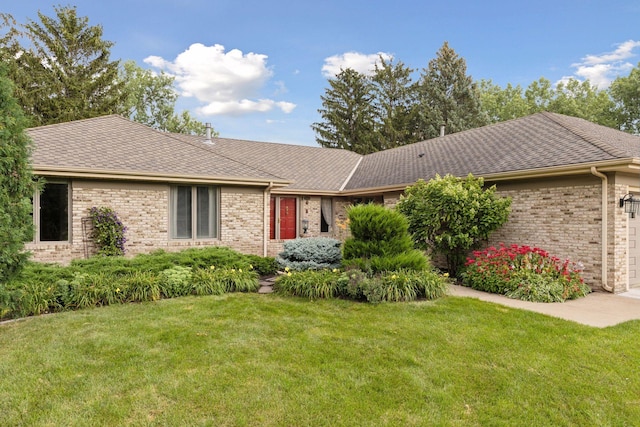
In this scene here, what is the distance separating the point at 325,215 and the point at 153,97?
85.4ft

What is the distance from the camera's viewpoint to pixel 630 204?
7867 mm

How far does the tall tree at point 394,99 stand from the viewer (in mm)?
30469

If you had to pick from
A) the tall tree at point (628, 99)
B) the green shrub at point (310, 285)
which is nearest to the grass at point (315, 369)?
the green shrub at point (310, 285)

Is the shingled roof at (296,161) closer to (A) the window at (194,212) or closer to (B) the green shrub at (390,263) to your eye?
(A) the window at (194,212)

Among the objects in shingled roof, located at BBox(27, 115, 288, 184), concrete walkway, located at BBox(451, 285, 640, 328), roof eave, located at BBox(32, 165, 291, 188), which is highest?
shingled roof, located at BBox(27, 115, 288, 184)

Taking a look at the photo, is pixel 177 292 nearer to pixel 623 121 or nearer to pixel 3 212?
pixel 3 212

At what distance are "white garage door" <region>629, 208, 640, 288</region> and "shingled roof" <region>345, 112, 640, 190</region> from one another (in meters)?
1.58

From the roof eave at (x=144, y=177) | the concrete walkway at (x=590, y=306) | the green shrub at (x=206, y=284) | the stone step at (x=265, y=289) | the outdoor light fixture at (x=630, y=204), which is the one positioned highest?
the roof eave at (x=144, y=177)

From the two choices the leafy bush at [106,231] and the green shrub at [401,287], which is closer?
the green shrub at [401,287]

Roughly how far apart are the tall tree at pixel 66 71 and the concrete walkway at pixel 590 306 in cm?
2482

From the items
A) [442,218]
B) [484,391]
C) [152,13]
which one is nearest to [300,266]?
[442,218]

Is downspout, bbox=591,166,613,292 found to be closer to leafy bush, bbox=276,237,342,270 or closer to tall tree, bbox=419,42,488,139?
leafy bush, bbox=276,237,342,270

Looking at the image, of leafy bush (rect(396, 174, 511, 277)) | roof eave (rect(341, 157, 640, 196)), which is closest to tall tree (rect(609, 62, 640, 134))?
roof eave (rect(341, 157, 640, 196))

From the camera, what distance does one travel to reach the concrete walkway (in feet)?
19.1
